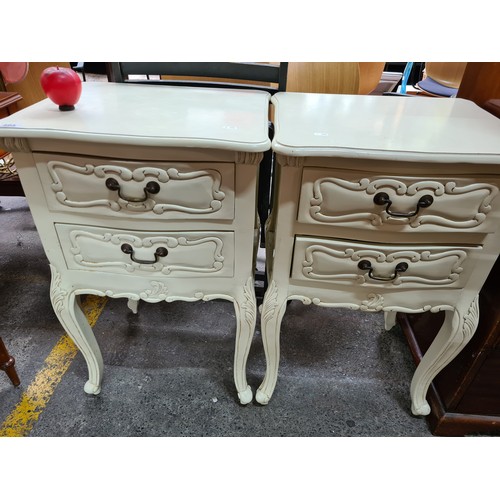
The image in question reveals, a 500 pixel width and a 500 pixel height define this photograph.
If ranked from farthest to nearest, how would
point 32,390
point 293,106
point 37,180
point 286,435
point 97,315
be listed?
point 97,315
point 32,390
point 286,435
point 293,106
point 37,180

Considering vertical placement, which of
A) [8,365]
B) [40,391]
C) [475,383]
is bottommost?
[40,391]

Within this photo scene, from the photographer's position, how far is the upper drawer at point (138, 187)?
773mm

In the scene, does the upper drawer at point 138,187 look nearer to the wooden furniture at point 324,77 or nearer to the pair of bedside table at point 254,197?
the pair of bedside table at point 254,197

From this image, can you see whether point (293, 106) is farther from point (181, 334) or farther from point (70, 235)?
point (181, 334)

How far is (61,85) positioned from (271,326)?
798mm

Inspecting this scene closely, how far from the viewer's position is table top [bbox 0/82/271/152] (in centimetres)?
72

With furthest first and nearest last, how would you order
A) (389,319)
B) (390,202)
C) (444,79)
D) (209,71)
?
(444,79), (389,319), (209,71), (390,202)

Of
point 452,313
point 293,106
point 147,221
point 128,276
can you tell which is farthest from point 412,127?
point 128,276

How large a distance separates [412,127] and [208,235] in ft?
1.78

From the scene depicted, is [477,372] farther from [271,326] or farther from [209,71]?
[209,71]

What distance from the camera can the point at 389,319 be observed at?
4.91 ft

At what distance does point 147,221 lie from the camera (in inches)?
33.3

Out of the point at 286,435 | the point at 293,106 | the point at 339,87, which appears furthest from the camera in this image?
the point at 339,87

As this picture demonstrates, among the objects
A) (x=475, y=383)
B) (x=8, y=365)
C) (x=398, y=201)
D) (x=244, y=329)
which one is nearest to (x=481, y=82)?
(x=398, y=201)
